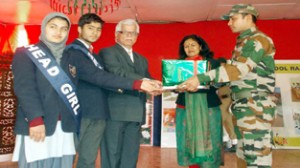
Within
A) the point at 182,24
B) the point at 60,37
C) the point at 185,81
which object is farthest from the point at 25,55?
the point at 182,24

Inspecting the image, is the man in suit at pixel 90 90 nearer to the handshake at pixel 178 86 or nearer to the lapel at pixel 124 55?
the handshake at pixel 178 86

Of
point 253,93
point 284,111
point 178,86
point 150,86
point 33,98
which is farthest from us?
point 284,111

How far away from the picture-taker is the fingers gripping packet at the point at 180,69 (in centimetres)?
221

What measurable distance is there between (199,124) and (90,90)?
2.76ft

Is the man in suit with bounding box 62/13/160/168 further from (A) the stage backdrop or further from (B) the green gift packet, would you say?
(A) the stage backdrop

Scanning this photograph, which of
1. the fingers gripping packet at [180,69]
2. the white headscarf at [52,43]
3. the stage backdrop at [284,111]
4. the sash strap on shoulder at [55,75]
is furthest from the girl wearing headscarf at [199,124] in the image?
the stage backdrop at [284,111]

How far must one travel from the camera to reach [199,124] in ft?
7.59

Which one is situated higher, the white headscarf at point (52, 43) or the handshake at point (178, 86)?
the white headscarf at point (52, 43)

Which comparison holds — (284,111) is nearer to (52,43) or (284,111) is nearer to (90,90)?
(90,90)

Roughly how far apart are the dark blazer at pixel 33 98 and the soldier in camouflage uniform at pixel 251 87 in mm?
936

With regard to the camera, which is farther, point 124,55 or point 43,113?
point 124,55

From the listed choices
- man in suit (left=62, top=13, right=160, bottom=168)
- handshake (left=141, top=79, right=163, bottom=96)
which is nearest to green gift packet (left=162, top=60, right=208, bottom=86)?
handshake (left=141, top=79, right=163, bottom=96)

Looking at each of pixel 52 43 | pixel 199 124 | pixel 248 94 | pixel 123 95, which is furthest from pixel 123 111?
pixel 248 94

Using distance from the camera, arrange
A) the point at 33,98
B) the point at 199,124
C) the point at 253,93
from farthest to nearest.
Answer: the point at 199,124 → the point at 253,93 → the point at 33,98
